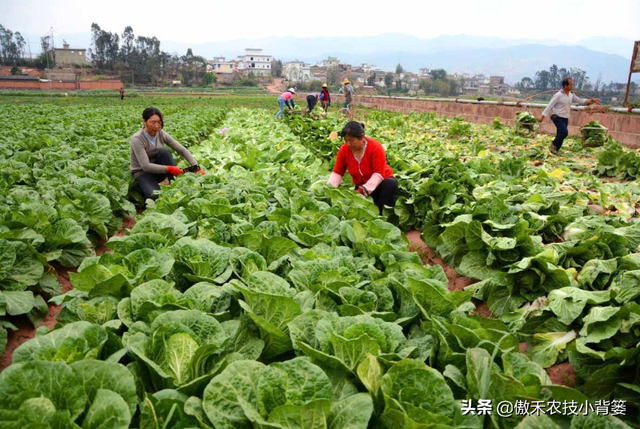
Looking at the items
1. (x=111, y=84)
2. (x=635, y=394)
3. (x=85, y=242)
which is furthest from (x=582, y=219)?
(x=111, y=84)

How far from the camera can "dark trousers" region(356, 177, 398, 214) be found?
5.31 metres

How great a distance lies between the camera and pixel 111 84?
69375 millimetres

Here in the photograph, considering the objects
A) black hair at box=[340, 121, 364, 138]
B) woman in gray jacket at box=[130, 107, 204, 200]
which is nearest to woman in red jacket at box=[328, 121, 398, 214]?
black hair at box=[340, 121, 364, 138]

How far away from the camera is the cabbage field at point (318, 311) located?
5.11 feet

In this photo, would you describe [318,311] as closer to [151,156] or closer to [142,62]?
[151,156]

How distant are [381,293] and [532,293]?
1.61 m

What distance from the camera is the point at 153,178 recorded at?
6402 millimetres

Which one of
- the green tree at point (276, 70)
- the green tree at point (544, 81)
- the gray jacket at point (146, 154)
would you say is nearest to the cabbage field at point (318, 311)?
the gray jacket at point (146, 154)

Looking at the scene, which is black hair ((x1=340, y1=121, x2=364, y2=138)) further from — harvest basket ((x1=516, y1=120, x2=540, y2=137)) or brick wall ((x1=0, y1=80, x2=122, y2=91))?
brick wall ((x1=0, y1=80, x2=122, y2=91))

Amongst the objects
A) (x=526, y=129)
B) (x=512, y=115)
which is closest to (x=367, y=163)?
(x=526, y=129)

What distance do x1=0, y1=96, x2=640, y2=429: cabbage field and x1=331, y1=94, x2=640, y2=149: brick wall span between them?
627 cm

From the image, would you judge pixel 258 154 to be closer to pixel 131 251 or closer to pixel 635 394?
pixel 131 251

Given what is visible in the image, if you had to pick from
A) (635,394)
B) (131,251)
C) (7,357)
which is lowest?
(7,357)

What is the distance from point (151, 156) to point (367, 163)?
3.25 m
